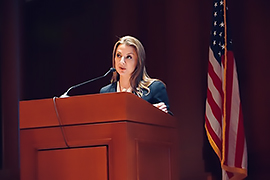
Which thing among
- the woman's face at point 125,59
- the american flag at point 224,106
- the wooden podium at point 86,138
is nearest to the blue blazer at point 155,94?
the woman's face at point 125,59

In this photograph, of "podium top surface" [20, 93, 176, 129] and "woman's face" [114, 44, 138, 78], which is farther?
"woman's face" [114, 44, 138, 78]

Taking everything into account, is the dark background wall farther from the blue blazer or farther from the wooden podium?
the wooden podium

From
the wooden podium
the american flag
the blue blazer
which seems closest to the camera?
the wooden podium

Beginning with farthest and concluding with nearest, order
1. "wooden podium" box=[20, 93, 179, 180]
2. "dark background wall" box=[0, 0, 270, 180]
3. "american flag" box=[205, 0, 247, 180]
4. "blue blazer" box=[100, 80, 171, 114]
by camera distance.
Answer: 1. "dark background wall" box=[0, 0, 270, 180]
2. "blue blazer" box=[100, 80, 171, 114]
3. "american flag" box=[205, 0, 247, 180]
4. "wooden podium" box=[20, 93, 179, 180]

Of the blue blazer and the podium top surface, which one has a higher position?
the blue blazer

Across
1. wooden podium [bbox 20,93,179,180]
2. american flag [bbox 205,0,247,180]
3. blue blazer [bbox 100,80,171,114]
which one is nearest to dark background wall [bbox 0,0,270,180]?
american flag [bbox 205,0,247,180]

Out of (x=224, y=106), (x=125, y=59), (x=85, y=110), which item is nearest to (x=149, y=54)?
(x=125, y=59)

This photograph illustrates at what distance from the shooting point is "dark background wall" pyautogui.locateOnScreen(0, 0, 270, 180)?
3732 millimetres

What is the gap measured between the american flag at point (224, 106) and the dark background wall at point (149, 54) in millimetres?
469

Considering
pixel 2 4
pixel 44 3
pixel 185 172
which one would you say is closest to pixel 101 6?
pixel 44 3

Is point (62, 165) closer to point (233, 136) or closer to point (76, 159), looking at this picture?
point (76, 159)

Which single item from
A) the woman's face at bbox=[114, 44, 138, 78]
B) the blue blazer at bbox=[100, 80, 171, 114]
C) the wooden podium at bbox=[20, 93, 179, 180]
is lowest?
the wooden podium at bbox=[20, 93, 179, 180]

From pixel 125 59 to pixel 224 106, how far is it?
0.76 meters

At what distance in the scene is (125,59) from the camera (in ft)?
10.7
